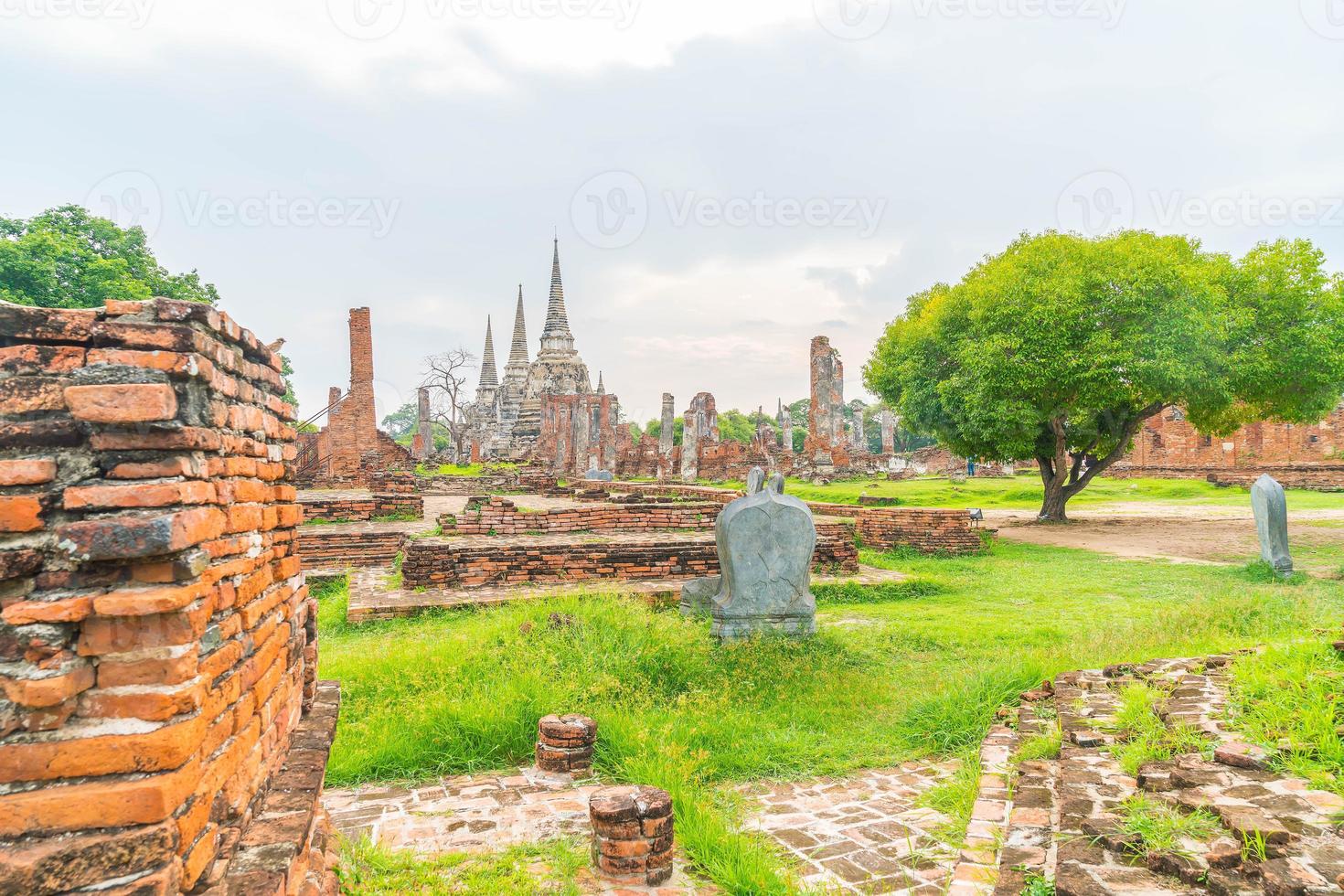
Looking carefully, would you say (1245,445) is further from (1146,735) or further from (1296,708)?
(1146,735)

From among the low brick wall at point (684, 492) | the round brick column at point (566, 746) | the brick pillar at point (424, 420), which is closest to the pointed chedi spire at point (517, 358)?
the brick pillar at point (424, 420)

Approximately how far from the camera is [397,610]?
7035 mm

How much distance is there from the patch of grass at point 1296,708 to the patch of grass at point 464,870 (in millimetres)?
2508

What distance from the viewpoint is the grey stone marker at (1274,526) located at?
29.0 feet

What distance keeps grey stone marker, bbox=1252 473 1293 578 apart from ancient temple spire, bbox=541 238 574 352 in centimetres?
4053

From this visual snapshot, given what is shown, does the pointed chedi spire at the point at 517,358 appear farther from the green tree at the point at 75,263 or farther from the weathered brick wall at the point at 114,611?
the weathered brick wall at the point at 114,611

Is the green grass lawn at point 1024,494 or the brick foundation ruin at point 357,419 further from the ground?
the brick foundation ruin at point 357,419

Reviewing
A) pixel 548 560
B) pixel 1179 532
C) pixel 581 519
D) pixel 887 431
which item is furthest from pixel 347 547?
pixel 887 431

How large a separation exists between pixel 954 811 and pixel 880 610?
446cm

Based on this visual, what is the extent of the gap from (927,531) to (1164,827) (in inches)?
368

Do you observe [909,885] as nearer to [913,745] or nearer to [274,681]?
[913,745]

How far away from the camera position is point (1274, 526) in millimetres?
8922

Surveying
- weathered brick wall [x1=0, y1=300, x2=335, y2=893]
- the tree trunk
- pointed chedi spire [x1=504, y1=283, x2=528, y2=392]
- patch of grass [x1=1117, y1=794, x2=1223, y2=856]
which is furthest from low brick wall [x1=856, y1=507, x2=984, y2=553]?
pointed chedi spire [x1=504, y1=283, x2=528, y2=392]

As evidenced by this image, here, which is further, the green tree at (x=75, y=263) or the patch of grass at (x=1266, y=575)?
the green tree at (x=75, y=263)
